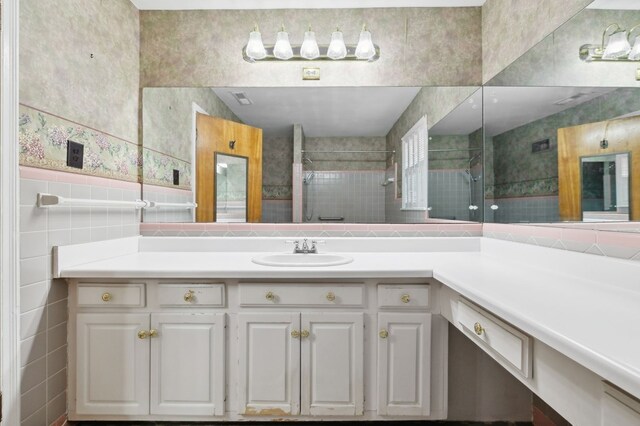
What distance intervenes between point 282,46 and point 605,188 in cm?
172

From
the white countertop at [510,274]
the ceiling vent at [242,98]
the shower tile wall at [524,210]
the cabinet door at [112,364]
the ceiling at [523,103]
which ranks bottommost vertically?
the cabinet door at [112,364]

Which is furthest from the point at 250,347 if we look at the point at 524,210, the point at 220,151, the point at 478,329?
the point at 524,210

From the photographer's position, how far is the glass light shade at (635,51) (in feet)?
3.40

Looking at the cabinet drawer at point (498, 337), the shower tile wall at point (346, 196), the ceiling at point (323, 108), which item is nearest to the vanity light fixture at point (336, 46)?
the ceiling at point (323, 108)

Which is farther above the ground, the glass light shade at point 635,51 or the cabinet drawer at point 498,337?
the glass light shade at point 635,51

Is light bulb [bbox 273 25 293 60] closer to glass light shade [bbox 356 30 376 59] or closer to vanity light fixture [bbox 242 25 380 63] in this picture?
vanity light fixture [bbox 242 25 380 63]

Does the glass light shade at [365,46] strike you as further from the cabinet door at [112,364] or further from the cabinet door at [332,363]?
the cabinet door at [112,364]

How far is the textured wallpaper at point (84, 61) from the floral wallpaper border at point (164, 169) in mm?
161

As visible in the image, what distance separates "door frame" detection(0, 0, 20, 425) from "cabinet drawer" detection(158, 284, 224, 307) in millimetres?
522

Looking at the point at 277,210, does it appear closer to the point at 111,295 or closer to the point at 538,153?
the point at 111,295

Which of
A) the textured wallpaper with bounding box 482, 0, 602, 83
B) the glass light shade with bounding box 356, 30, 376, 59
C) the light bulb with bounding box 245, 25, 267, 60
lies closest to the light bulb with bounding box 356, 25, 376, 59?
the glass light shade with bounding box 356, 30, 376, 59

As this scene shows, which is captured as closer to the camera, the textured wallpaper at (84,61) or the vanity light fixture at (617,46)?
the vanity light fixture at (617,46)

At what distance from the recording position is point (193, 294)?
1.44 m

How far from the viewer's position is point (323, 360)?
145cm
